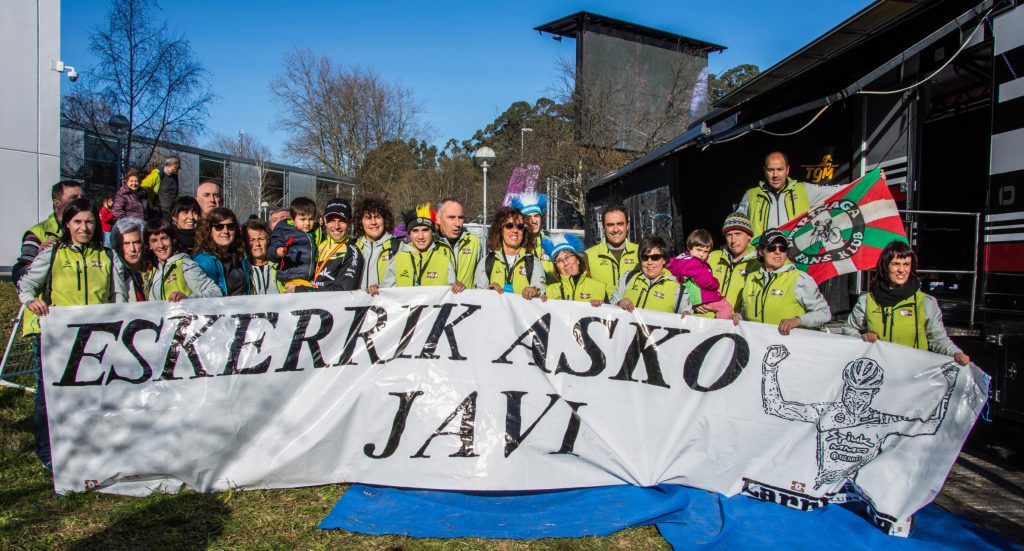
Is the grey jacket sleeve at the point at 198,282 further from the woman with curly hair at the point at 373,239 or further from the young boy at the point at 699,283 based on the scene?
the young boy at the point at 699,283

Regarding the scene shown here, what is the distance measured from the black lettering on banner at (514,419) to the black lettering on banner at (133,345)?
87.2 inches

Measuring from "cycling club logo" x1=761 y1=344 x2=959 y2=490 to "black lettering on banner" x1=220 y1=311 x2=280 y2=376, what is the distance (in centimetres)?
319

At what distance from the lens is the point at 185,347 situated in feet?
13.3

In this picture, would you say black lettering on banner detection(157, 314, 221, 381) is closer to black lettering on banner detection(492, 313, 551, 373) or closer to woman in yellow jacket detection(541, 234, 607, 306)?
black lettering on banner detection(492, 313, 551, 373)

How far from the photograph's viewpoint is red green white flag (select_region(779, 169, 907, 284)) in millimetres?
5340

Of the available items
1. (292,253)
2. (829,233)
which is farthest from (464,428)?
(829,233)

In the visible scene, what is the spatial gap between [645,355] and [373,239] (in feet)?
7.94

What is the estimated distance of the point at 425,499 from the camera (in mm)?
3840

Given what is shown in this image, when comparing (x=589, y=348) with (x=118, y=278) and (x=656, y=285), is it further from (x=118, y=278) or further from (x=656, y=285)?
(x=118, y=278)

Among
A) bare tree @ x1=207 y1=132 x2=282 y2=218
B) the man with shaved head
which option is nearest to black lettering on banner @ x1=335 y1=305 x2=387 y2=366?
the man with shaved head

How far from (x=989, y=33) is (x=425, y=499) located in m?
5.40

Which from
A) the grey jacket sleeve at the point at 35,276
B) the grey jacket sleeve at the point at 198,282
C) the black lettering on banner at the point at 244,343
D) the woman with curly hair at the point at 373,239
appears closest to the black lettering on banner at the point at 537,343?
the woman with curly hair at the point at 373,239

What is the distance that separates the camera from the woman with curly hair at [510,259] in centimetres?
486

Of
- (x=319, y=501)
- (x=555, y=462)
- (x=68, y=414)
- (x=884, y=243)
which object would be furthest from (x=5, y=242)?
(x=884, y=243)
